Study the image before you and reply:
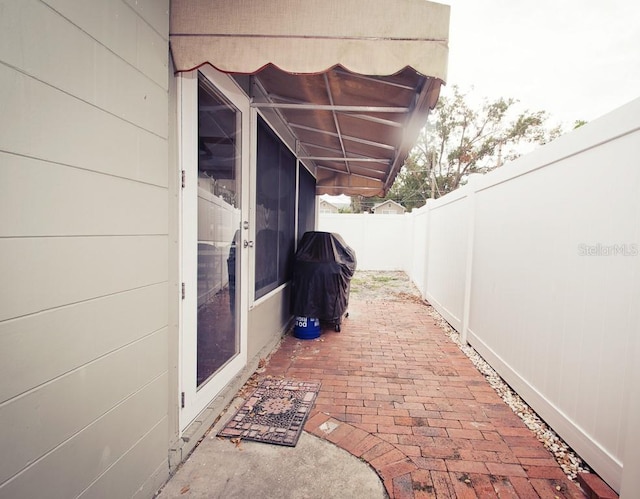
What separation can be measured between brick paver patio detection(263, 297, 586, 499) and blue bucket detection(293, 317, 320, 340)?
0.21m

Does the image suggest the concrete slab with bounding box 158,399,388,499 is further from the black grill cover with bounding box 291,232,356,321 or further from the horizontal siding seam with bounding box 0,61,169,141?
the black grill cover with bounding box 291,232,356,321

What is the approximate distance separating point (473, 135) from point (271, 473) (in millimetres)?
22689

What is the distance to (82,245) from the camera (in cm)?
122

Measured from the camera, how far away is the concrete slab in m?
1.75

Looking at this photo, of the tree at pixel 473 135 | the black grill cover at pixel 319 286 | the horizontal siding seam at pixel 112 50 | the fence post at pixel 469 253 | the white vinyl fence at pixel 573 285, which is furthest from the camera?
the tree at pixel 473 135

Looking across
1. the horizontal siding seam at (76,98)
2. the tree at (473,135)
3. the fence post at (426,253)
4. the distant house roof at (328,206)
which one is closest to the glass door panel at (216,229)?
the horizontal siding seam at (76,98)

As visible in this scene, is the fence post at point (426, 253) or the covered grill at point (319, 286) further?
the fence post at point (426, 253)

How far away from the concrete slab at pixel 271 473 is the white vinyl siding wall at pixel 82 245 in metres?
0.23

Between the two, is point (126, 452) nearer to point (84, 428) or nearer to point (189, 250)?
point (84, 428)

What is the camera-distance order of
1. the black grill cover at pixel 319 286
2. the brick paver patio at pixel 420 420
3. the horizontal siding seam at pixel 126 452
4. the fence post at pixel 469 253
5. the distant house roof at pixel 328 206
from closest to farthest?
the horizontal siding seam at pixel 126 452 → the brick paver patio at pixel 420 420 → the fence post at pixel 469 253 → the black grill cover at pixel 319 286 → the distant house roof at pixel 328 206

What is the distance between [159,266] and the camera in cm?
170

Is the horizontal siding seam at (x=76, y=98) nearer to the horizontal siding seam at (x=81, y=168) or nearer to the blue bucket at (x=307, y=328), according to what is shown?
the horizontal siding seam at (x=81, y=168)

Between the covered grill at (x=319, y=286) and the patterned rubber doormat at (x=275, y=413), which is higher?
the covered grill at (x=319, y=286)

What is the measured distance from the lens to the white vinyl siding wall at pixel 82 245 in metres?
0.99
